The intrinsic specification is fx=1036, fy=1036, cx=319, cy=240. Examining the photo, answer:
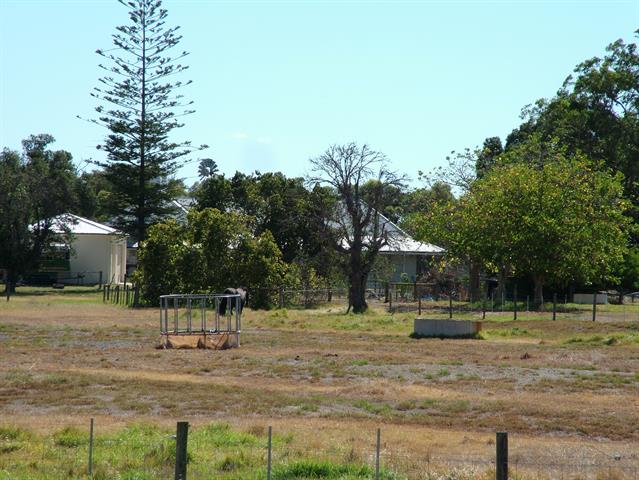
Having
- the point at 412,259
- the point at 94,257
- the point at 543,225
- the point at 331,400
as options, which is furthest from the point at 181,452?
the point at 94,257

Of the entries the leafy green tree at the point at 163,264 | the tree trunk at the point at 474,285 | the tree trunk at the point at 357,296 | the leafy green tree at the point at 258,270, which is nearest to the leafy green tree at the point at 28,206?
the leafy green tree at the point at 163,264

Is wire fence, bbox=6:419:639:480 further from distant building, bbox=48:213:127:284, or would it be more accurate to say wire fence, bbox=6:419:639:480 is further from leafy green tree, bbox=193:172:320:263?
distant building, bbox=48:213:127:284

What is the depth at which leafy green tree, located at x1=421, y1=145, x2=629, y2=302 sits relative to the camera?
48.8 m

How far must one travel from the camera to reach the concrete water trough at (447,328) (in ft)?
112

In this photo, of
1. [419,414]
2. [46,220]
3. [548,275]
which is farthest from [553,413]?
[46,220]

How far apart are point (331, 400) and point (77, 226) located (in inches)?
2487

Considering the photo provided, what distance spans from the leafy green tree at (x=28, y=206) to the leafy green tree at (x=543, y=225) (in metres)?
32.6

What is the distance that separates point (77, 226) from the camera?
7988 cm

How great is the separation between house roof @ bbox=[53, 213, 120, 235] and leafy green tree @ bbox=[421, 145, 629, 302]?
1318 inches

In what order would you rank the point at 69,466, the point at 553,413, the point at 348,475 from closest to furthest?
the point at 348,475 < the point at 69,466 < the point at 553,413

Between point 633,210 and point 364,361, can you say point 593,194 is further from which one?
point 364,361

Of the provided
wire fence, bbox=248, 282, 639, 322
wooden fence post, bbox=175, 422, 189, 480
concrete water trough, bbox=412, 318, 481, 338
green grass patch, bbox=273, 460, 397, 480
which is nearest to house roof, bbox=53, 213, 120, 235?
wire fence, bbox=248, 282, 639, 322

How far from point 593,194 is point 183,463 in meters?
44.2

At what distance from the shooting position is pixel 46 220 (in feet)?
250
